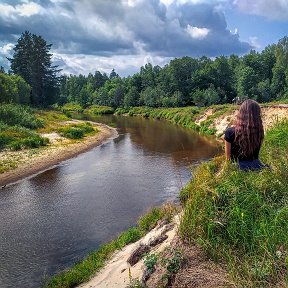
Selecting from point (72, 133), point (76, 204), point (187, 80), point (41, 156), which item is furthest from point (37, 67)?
point (76, 204)

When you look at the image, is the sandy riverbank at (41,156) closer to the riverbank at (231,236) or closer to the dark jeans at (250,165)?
the riverbank at (231,236)

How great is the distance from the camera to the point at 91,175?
101 ft

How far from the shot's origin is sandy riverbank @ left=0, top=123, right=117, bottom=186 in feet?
102

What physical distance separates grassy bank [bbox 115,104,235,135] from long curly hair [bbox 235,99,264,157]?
159 feet

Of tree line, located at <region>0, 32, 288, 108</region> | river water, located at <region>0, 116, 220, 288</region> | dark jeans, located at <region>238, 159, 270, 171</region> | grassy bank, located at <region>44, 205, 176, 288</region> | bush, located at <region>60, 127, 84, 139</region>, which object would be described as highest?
tree line, located at <region>0, 32, 288, 108</region>

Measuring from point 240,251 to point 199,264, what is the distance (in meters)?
0.85

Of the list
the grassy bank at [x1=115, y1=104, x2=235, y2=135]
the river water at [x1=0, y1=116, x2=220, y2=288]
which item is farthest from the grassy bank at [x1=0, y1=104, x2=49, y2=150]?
the grassy bank at [x1=115, y1=104, x2=235, y2=135]

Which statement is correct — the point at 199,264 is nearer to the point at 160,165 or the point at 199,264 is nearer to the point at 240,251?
the point at 240,251

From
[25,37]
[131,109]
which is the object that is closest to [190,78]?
[131,109]

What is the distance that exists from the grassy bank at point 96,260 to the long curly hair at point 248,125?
5456mm

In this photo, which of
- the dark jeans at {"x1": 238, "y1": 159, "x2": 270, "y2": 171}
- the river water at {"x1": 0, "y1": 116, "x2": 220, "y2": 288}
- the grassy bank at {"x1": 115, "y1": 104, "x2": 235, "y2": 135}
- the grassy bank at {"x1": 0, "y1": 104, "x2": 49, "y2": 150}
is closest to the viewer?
the dark jeans at {"x1": 238, "y1": 159, "x2": 270, "y2": 171}

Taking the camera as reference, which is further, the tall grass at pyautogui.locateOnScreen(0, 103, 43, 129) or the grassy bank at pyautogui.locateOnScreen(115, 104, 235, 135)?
the grassy bank at pyautogui.locateOnScreen(115, 104, 235, 135)

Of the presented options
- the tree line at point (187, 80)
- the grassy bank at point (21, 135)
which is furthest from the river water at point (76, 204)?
the tree line at point (187, 80)

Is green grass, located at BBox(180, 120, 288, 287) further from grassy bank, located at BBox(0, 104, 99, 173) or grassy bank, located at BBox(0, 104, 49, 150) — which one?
grassy bank, located at BBox(0, 104, 49, 150)
